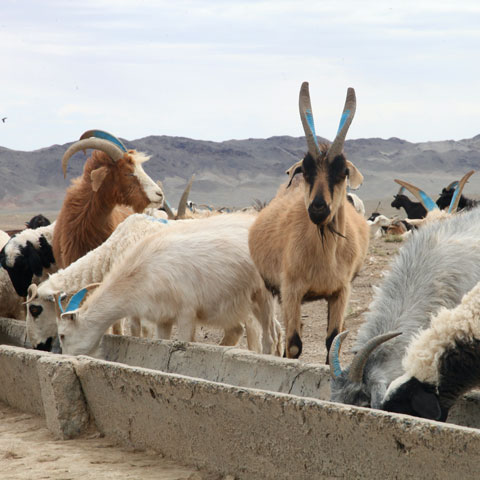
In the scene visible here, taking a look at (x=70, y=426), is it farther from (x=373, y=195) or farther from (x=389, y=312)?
(x=373, y=195)

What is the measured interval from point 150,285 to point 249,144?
4481 inches

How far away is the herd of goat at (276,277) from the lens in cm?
481

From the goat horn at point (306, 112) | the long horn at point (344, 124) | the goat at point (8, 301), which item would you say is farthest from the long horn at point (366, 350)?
the goat at point (8, 301)

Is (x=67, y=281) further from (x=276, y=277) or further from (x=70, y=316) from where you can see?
(x=276, y=277)

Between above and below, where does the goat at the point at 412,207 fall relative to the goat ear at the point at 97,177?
below

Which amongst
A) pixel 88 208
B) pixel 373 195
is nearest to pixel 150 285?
pixel 88 208

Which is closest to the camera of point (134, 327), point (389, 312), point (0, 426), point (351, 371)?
point (351, 371)

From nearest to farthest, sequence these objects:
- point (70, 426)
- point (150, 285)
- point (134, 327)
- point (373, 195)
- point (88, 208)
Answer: point (70, 426) → point (150, 285) → point (134, 327) → point (88, 208) → point (373, 195)

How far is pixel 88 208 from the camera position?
1002cm

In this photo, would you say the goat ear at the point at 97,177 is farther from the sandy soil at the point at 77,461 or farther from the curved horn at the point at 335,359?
the curved horn at the point at 335,359

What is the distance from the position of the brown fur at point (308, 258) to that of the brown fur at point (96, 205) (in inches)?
94.0

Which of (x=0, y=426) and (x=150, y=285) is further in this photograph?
(x=150, y=285)

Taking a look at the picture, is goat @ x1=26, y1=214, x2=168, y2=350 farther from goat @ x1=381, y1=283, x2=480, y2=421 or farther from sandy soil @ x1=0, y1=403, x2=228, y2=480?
goat @ x1=381, y1=283, x2=480, y2=421

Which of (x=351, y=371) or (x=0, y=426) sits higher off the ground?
(x=351, y=371)
